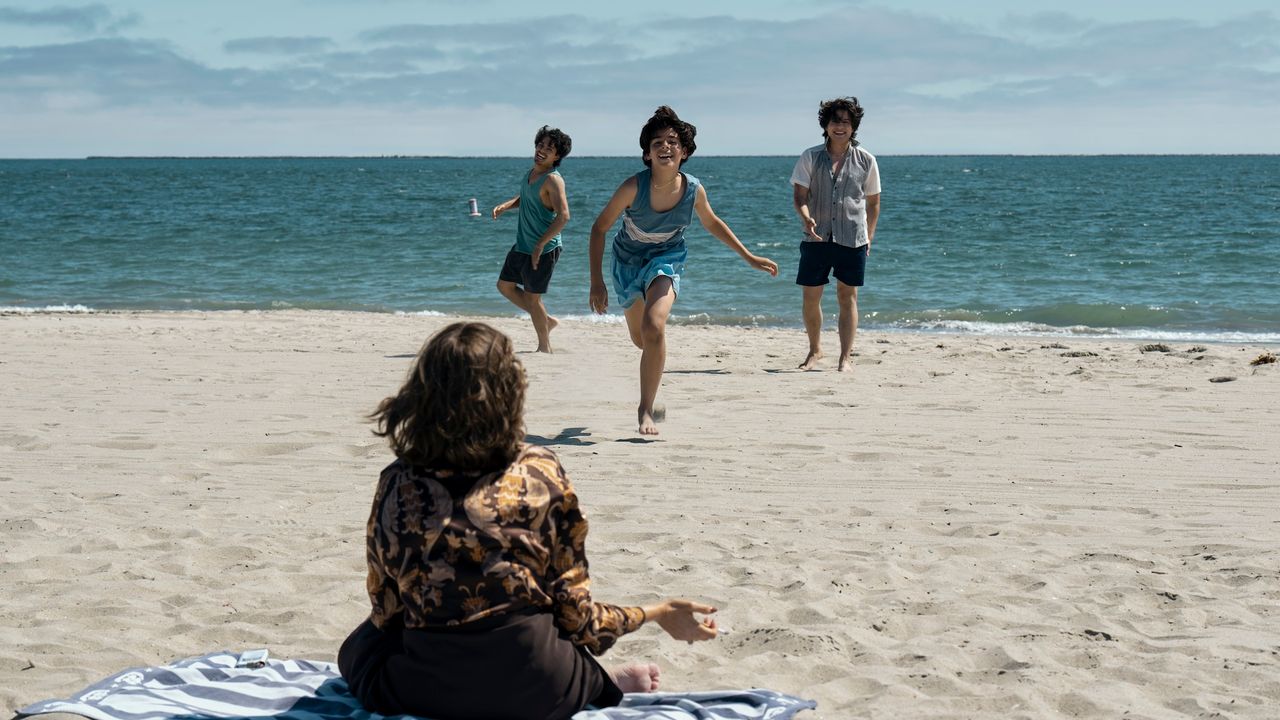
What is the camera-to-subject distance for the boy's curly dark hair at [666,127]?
20.7 feet

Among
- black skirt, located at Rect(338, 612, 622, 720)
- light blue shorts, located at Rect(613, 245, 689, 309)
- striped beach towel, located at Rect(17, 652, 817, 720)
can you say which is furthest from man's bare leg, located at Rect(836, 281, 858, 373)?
black skirt, located at Rect(338, 612, 622, 720)

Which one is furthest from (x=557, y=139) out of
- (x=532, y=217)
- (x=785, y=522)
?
(x=785, y=522)

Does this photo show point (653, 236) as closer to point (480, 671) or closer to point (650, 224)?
point (650, 224)

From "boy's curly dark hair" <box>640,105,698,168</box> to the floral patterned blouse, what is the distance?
374 cm

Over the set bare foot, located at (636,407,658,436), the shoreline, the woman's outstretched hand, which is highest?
the woman's outstretched hand

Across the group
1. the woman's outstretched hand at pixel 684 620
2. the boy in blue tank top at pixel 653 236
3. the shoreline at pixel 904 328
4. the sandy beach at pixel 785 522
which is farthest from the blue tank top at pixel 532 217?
the woman's outstretched hand at pixel 684 620

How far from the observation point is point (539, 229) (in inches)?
375

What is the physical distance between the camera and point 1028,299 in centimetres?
1561

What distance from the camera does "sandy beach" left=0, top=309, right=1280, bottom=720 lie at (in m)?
3.56

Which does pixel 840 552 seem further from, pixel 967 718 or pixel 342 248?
pixel 342 248

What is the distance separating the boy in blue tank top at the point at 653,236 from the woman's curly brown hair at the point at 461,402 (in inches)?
144

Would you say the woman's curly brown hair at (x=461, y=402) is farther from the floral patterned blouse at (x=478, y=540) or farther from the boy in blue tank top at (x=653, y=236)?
the boy in blue tank top at (x=653, y=236)

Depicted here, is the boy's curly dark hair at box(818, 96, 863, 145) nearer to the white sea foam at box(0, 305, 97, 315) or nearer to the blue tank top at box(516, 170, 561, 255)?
the blue tank top at box(516, 170, 561, 255)

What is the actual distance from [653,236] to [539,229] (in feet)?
9.94
